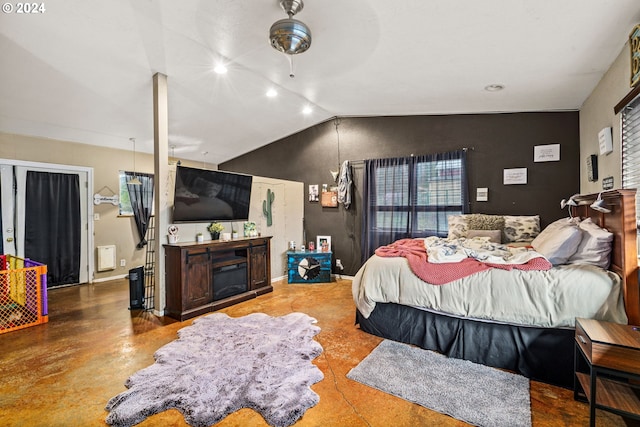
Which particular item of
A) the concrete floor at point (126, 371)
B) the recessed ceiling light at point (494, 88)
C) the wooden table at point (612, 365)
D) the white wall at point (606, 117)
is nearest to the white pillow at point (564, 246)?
the wooden table at point (612, 365)

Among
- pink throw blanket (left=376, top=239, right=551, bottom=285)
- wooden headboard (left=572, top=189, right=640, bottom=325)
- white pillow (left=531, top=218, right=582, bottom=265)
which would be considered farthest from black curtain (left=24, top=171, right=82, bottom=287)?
wooden headboard (left=572, top=189, right=640, bottom=325)

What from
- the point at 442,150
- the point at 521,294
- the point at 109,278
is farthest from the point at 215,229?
the point at 442,150

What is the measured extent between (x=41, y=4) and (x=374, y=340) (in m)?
3.85

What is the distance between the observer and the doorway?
4379 millimetres

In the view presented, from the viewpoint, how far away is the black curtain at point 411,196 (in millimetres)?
4539

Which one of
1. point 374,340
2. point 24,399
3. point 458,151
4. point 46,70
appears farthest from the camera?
point 458,151

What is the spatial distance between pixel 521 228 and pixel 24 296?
19.5ft

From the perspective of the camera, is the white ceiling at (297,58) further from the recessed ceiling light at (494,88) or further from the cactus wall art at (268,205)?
the cactus wall art at (268,205)

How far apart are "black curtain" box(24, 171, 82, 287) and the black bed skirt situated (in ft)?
16.1

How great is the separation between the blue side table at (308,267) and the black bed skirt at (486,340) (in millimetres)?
2253

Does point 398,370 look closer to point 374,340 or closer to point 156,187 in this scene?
point 374,340

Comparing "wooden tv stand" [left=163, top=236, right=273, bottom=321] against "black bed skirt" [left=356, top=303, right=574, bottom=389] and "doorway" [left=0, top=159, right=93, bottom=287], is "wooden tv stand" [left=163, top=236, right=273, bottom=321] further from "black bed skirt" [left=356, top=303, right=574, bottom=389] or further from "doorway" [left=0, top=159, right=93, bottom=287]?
"doorway" [left=0, top=159, right=93, bottom=287]

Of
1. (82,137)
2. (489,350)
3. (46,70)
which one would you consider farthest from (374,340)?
(82,137)

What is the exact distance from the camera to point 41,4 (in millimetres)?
2303
